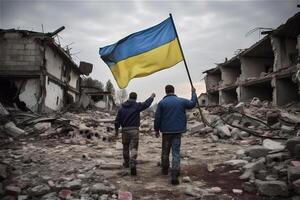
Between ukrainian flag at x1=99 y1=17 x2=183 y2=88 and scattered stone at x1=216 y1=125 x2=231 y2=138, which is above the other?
ukrainian flag at x1=99 y1=17 x2=183 y2=88

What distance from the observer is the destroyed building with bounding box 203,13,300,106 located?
58.6 feet

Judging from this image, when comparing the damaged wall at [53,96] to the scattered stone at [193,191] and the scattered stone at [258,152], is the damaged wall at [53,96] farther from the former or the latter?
the scattered stone at [193,191]

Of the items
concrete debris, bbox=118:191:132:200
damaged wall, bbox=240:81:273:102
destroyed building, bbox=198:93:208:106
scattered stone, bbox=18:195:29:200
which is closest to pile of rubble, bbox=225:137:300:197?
concrete debris, bbox=118:191:132:200

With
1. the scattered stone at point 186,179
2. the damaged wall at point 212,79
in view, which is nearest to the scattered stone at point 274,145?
the scattered stone at point 186,179

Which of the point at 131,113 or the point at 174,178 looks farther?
the point at 131,113

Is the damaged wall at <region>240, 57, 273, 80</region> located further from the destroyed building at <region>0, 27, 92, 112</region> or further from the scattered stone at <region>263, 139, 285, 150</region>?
the scattered stone at <region>263, 139, 285, 150</region>

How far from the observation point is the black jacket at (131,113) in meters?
6.23

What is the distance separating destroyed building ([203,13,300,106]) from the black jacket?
11.0m

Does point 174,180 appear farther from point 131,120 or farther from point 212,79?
point 212,79

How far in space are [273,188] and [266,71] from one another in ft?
73.8

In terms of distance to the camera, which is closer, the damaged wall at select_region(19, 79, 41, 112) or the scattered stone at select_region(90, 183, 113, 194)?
the scattered stone at select_region(90, 183, 113, 194)

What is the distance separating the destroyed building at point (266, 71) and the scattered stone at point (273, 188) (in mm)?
11506

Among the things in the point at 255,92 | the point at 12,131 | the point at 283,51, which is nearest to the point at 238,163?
the point at 12,131

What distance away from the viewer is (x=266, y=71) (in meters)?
25.1
